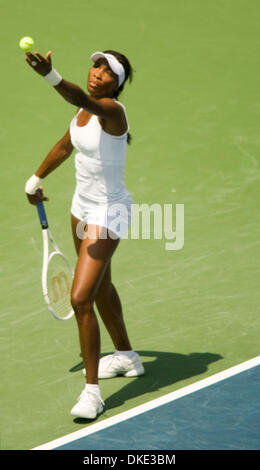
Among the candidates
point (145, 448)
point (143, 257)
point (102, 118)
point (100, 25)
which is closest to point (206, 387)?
point (145, 448)

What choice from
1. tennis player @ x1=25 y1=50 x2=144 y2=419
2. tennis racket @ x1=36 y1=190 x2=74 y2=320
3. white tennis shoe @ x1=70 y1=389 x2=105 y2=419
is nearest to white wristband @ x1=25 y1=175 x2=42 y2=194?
tennis racket @ x1=36 y1=190 x2=74 y2=320

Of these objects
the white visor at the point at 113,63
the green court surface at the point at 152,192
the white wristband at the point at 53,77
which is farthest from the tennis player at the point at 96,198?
the white wristband at the point at 53,77

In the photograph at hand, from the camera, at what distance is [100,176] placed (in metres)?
6.92

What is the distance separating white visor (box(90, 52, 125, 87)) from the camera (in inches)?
267

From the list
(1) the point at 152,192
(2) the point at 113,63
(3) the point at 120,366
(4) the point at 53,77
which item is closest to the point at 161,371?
(3) the point at 120,366

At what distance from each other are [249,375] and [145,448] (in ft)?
4.42

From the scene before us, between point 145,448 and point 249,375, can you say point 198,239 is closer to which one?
point 249,375

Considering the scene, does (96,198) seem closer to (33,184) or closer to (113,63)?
(33,184)

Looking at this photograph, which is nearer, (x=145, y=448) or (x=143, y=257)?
(x=145, y=448)

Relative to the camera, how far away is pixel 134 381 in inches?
295

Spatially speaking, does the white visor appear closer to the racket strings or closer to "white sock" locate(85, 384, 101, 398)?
the racket strings

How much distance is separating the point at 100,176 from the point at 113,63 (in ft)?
2.64

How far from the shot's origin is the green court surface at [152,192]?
24.9 ft

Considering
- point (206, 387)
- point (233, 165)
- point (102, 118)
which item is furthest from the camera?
point (233, 165)
